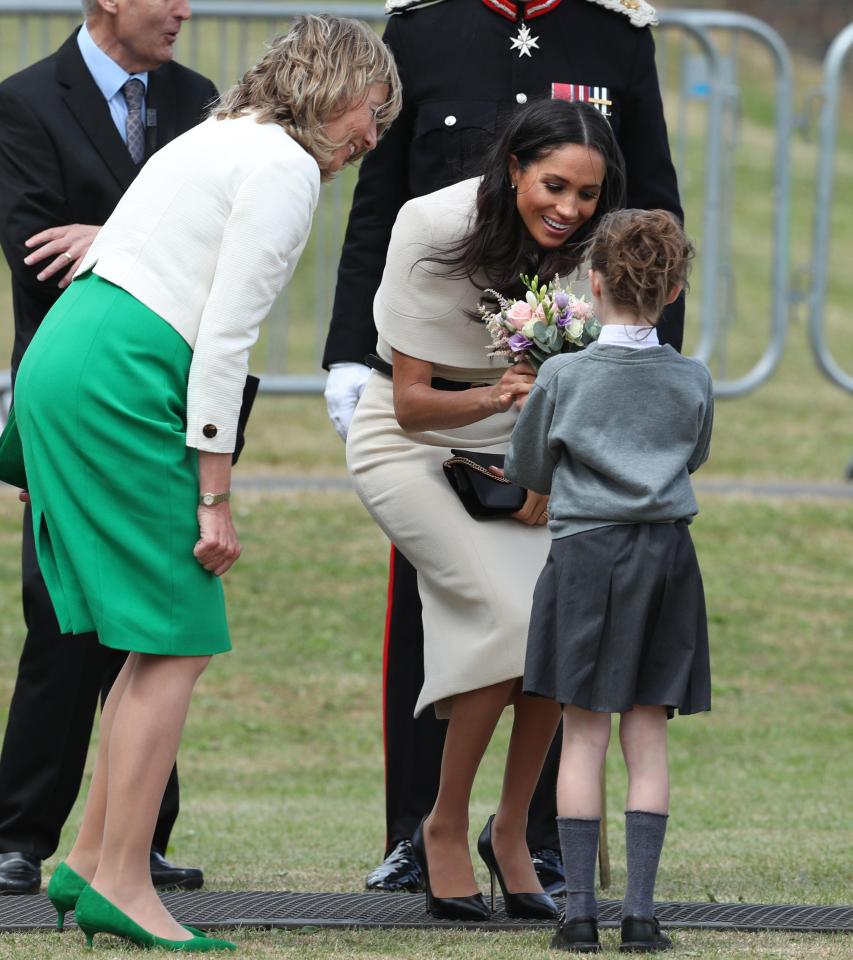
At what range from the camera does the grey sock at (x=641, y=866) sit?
3633 mm

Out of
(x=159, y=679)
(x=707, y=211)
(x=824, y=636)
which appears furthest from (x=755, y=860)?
(x=707, y=211)

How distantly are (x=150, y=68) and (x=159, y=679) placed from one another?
1.64m

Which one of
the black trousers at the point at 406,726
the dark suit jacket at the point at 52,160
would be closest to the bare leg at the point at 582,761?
the black trousers at the point at 406,726

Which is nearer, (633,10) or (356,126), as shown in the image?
(356,126)

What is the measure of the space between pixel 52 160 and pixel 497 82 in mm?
1024

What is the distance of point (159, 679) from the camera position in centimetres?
371

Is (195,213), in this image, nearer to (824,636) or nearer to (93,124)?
(93,124)

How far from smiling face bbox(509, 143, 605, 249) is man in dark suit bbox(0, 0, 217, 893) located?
103 cm

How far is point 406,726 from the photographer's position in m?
4.80

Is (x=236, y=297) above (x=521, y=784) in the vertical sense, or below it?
above

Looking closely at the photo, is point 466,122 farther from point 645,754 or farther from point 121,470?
point 645,754

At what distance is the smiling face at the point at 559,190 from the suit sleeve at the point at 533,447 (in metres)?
0.46

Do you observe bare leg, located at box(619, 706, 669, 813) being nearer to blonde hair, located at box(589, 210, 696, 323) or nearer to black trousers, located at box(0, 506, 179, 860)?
blonde hair, located at box(589, 210, 696, 323)

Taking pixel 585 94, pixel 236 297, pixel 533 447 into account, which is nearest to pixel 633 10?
pixel 585 94
